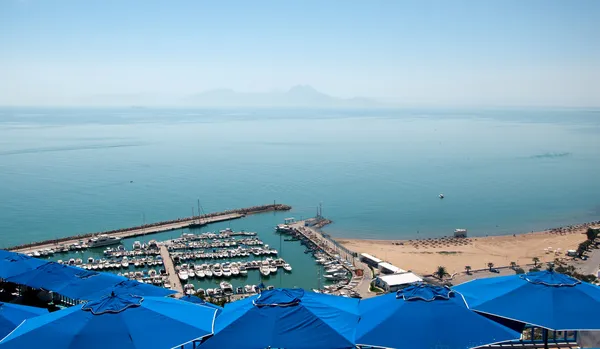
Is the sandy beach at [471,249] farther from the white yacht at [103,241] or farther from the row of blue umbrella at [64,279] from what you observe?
the row of blue umbrella at [64,279]

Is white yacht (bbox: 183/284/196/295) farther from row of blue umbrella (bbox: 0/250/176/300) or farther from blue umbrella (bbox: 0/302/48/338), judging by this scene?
blue umbrella (bbox: 0/302/48/338)

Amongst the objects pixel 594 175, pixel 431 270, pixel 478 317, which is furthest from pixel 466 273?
pixel 594 175

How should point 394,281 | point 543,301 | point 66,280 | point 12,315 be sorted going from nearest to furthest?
point 543,301 → point 12,315 → point 66,280 → point 394,281

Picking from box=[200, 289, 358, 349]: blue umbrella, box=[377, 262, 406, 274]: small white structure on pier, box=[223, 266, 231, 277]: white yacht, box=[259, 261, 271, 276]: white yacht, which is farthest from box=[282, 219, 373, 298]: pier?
box=[200, 289, 358, 349]: blue umbrella

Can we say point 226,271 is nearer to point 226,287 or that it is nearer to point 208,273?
point 208,273

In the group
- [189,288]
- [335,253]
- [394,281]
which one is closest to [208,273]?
[189,288]

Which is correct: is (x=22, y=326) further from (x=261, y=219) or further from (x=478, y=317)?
(x=261, y=219)
